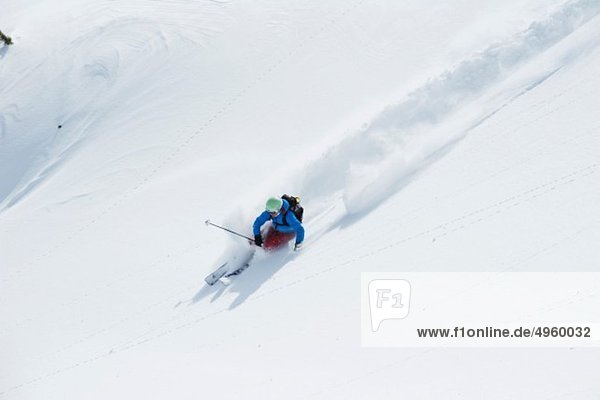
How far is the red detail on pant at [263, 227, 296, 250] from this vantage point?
324 inches

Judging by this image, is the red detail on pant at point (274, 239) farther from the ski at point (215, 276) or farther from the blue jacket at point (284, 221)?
the ski at point (215, 276)

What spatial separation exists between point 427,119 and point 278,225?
3.36 metres

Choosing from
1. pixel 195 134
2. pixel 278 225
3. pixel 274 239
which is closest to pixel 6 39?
pixel 195 134

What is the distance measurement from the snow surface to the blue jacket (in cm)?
38

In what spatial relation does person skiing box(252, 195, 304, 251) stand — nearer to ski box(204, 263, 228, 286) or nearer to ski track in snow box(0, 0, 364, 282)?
ski box(204, 263, 228, 286)

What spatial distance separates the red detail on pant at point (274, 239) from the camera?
8227 mm

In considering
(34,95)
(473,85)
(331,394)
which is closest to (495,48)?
(473,85)

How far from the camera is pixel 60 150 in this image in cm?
1332

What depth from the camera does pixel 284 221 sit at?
7.95 metres

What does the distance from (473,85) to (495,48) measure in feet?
3.12

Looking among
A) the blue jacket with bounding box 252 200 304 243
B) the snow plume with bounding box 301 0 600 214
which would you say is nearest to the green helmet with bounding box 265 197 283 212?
the blue jacket with bounding box 252 200 304 243

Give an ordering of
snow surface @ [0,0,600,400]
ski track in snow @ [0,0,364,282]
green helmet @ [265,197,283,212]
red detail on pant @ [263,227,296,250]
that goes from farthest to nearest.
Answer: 1. ski track in snow @ [0,0,364,282]
2. red detail on pant @ [263,227,296,250]
3. green helmet @ [265,197,283,212]
4. snow surface @ [0,0,600,400]

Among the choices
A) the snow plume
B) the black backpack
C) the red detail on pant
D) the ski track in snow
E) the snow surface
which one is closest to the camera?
the snow surface

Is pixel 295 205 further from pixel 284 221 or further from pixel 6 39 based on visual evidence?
pixel 6 39
